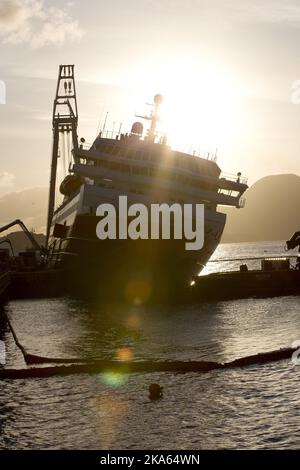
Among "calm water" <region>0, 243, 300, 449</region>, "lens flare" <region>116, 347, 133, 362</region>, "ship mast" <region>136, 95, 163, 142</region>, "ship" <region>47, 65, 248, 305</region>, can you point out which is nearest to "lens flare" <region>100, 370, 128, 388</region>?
"calm water" <region>0, 243, 300, 449</region>

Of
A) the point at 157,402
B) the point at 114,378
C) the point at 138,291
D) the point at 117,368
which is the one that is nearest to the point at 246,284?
the point at 138,291

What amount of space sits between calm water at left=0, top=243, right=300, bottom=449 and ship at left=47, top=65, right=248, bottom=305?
14.2 meters

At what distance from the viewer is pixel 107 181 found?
5619 centimetres

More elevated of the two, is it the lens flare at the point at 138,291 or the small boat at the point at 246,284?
the small boat at the point at 246,284

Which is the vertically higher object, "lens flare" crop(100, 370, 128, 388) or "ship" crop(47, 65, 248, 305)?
"ship" crop(47, 65, 248, 305)

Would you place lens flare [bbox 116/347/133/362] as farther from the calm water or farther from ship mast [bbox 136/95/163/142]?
ship mast [bbox 136/95/163/142]

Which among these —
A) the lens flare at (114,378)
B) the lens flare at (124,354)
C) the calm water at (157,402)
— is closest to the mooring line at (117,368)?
the lens flare at (114,378)

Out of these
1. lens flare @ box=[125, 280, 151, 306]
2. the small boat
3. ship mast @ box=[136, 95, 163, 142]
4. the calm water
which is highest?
ship mast @ box=[136, 95, 163, 142]

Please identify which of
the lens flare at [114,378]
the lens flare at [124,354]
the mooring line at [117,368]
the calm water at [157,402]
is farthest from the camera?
the lens flare at [124,354]

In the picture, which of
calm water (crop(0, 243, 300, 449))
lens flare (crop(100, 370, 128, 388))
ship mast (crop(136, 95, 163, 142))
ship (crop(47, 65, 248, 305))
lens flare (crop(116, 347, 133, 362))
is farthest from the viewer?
ship mast (crop(136, 95, 163, 142))

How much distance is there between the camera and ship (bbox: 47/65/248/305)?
169ft

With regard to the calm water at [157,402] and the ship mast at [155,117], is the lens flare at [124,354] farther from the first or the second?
the ship mast at [155,117]

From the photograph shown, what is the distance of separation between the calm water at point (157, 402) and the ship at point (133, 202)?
46.6 ft

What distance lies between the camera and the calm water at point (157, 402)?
17.2 metres
